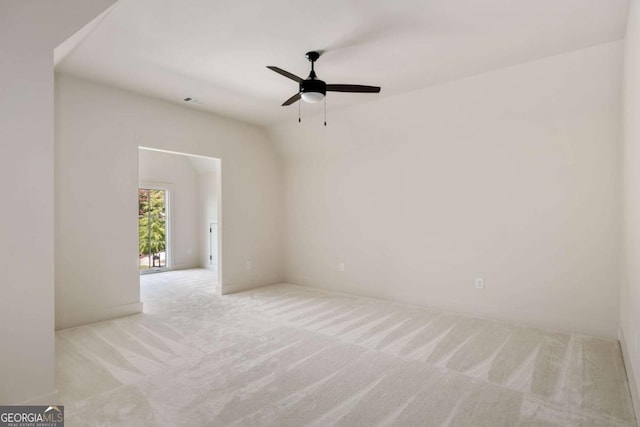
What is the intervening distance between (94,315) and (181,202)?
429 centimetres

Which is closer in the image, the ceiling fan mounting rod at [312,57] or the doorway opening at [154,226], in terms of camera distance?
the ceiling fan mounting rod at [312,57]

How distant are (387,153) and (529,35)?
2240 millimetres

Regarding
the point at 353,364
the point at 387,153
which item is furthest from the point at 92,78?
the point at 353,364

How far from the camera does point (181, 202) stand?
302 inches

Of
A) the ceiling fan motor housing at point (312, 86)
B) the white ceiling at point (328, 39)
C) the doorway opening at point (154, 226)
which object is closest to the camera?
the white ceiling at point (328, 39)

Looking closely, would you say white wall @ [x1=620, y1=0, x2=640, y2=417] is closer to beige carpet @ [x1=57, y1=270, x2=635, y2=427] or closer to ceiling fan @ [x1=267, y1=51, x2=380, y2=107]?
beige carpet @ [x1=57, y1=270, x2=635, y2=427]

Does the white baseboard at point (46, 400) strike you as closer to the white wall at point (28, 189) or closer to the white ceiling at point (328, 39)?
the white wall at point (28, 189)

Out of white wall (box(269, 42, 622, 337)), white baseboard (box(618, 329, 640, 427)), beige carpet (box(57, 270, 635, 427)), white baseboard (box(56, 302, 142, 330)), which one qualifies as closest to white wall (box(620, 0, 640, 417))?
white baseboard (box(618, 329, 640, 427))

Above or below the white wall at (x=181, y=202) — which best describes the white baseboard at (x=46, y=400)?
below

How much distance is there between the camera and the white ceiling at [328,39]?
2312mm

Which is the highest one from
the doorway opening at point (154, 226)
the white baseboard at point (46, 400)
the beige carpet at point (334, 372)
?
the doorway opening at point (154, 226)

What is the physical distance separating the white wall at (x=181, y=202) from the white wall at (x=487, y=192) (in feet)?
11.6

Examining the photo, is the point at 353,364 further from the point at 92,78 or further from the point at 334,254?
the point at 92,78

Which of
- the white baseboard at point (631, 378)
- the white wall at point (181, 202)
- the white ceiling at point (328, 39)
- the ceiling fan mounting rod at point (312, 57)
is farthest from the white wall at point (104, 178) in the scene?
the white baseboard at point (631, 378)
